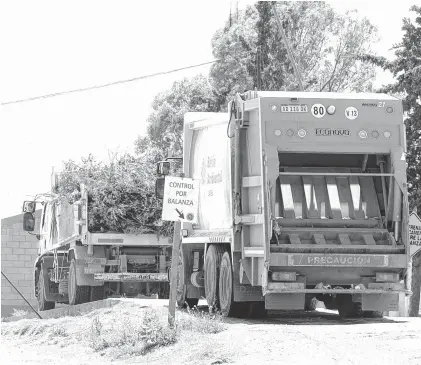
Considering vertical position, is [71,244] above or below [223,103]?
below

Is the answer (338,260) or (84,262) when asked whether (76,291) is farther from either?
(338,260)

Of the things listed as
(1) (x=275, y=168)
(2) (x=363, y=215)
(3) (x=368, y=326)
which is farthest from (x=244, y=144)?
(3) (x=368, y=326)

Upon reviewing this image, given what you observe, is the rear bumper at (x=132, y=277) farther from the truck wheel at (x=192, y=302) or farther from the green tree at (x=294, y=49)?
the green tree at (x=294, y=49)

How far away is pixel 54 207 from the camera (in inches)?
1009

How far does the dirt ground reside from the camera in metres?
12.4

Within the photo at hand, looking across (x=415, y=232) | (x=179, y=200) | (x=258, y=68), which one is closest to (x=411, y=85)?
(x=415, y=232)

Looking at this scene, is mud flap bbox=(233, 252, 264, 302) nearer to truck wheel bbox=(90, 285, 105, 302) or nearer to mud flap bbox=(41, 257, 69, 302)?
truck wheel bbox=(90, 285, 105, 302)

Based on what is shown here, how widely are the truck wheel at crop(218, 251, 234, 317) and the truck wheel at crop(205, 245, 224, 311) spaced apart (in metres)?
0.18

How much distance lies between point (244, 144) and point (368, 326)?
3.53 metres

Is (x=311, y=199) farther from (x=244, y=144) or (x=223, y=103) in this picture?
(x=223, y=103)

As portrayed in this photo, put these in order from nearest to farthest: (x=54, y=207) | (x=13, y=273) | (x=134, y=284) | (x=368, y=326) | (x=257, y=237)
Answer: (x=368, y=326) < (x=257, y=237) < (x=134, y=284) < (x=54, y=207) < (x=13, y=273)

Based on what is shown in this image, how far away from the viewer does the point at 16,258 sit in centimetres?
4144

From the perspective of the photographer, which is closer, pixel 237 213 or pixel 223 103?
pixel 237 213

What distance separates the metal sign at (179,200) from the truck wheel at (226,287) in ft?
8.04
